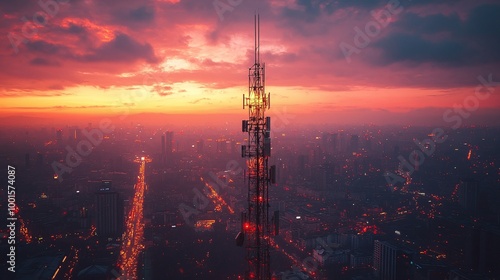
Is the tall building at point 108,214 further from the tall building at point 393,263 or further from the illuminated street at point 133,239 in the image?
the tall building at point 393,263

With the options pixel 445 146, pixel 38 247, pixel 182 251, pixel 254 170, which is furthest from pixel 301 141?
pixel 254 170

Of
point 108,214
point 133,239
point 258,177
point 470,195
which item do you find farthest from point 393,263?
point 108,214

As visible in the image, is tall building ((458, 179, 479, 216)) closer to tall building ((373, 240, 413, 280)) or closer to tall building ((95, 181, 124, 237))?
tall building ((373, 240, 413, 280))

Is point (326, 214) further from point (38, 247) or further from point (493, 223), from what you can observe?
point (38, 247)

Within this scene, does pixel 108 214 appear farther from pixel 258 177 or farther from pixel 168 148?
pixel 168 148

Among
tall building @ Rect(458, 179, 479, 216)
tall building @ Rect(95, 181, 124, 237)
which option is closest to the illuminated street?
tall building @ Rect(95, 181, 124, 237)

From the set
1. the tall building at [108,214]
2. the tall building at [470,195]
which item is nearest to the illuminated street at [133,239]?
the tall building at [108,214]

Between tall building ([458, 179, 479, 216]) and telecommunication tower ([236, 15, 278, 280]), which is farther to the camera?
tall building ([458, 179, 479, 216])
